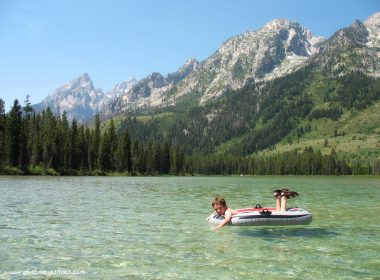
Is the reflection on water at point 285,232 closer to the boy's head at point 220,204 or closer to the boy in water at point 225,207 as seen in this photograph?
the boy in water at point 225,207

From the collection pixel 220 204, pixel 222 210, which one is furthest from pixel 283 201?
pixel 220 204

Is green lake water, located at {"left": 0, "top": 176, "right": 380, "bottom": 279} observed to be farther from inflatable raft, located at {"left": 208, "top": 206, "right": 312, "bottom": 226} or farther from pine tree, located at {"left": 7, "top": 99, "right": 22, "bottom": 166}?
pine tree, located at {"left": 7, "top": 99, "right": 22, "bottom": 166}

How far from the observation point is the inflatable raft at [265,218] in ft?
84.4

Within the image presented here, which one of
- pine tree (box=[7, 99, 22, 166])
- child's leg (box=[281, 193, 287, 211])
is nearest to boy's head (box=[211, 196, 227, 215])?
child's leg (box=[281, 193, 287, 211])

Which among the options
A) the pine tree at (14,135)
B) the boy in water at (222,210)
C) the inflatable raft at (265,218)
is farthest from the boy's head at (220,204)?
the pine tree at (14,135)

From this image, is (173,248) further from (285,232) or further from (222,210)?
(285,232)

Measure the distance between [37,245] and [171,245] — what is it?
7412 millimetres

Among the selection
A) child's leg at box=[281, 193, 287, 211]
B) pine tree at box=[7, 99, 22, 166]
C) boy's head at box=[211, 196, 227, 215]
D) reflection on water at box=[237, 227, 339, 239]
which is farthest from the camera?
pine tree at box=[7, 99, 22, 166]

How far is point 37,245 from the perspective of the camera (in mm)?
21484

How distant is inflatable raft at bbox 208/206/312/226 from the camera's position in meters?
25.7

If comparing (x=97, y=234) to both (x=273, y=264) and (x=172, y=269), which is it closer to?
(x=172, y=269)

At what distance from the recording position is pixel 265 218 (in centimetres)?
2645

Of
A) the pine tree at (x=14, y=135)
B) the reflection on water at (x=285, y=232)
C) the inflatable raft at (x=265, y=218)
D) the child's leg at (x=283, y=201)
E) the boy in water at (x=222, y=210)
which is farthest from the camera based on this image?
the pine tree at (x=14, y=135)

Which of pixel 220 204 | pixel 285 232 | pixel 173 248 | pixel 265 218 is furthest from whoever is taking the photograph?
pixel 285 232
